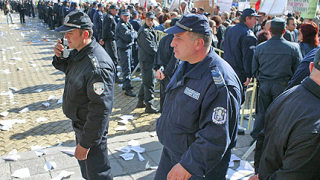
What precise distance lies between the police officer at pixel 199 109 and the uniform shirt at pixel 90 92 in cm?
66

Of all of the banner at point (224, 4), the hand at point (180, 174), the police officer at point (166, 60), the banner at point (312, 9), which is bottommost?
the hand at point (180, 174)

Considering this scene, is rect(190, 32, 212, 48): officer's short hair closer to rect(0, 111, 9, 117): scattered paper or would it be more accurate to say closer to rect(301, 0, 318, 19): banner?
rect(0, 111, 9, 117): scattered paper

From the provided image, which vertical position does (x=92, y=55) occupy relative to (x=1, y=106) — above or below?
above

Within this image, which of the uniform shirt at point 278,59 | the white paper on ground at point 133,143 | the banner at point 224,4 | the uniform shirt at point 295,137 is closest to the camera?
the uniform shirt at point 295,137

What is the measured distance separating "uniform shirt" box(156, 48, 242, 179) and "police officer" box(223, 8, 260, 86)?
3.17 m

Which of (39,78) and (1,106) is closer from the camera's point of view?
(1,106)

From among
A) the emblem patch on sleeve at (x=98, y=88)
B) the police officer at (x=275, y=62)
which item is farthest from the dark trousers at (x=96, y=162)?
the police officer at (x=275, y=62)

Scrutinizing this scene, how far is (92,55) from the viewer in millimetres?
2846

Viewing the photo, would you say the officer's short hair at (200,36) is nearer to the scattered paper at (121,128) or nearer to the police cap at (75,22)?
the police cap at (75,22)

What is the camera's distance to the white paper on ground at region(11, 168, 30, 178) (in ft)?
12.2

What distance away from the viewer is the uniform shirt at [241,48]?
523 centimetres

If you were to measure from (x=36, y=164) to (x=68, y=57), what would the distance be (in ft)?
5.80

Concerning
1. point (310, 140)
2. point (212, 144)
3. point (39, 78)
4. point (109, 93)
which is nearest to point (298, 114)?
point (310, 140)

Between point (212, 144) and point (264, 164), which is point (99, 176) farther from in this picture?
point (264, 164)
